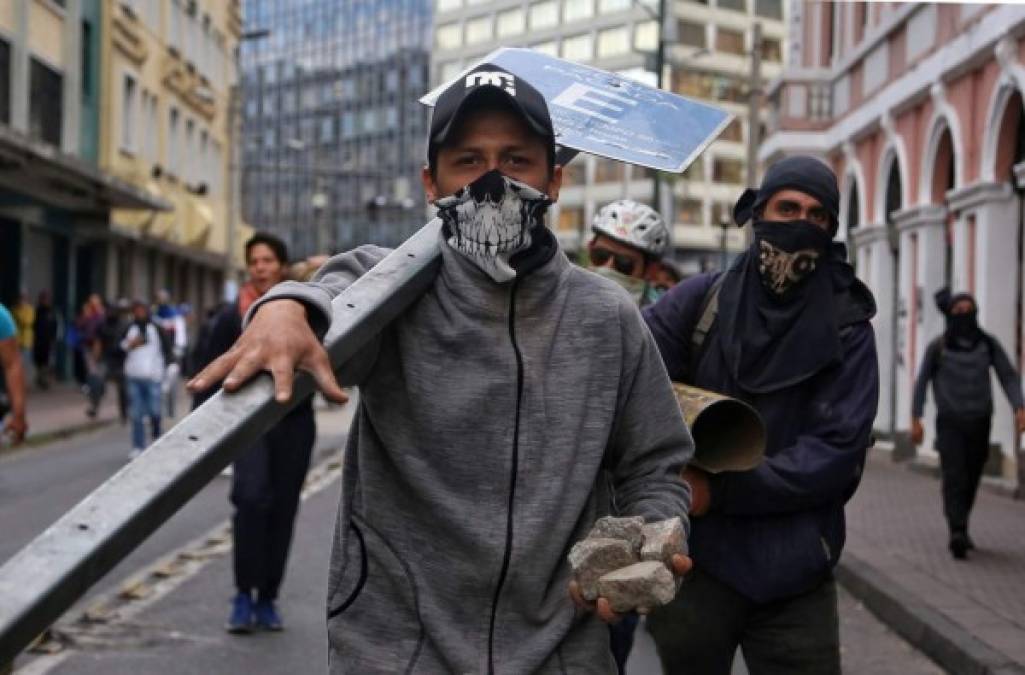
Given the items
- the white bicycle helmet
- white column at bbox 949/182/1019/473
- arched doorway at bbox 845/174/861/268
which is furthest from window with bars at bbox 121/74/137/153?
the white bicycle helmet

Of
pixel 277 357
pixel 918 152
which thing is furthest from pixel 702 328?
pixel 918 152

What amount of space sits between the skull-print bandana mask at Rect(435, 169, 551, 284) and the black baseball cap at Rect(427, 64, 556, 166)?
98mm

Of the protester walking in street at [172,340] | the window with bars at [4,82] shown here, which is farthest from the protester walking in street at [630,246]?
the window with bars at [4,82]

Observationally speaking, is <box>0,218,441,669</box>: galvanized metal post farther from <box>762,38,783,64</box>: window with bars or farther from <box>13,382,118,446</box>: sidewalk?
<box>762,38,783,64</box>: window with bars

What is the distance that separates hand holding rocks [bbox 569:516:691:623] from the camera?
2443 millimetres

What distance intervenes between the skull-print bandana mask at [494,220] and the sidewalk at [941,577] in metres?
4.74

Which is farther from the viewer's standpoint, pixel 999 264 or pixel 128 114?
pixel 128 114

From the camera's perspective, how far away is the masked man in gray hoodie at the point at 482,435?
8.39ft

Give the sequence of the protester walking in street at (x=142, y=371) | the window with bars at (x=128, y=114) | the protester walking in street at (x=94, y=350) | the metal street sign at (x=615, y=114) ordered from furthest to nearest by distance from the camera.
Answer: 1. the window with bars at (x=128, y=114)
2. the protester walking in street at (x=94, y=350)
3. the protester walking in street at (x=142, y=371)
4. the metal street sign at (x=615, y=114)

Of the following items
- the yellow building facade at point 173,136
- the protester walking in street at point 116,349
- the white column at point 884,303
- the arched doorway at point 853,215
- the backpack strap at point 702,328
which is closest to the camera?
the backpack strap at point 702,328

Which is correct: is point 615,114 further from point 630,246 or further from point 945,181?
point 945,181

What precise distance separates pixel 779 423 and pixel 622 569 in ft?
5.05

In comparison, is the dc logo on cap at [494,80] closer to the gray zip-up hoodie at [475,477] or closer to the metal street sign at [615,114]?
the gray zip-up hoodie at [475,477]

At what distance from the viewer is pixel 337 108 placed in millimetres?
118812
